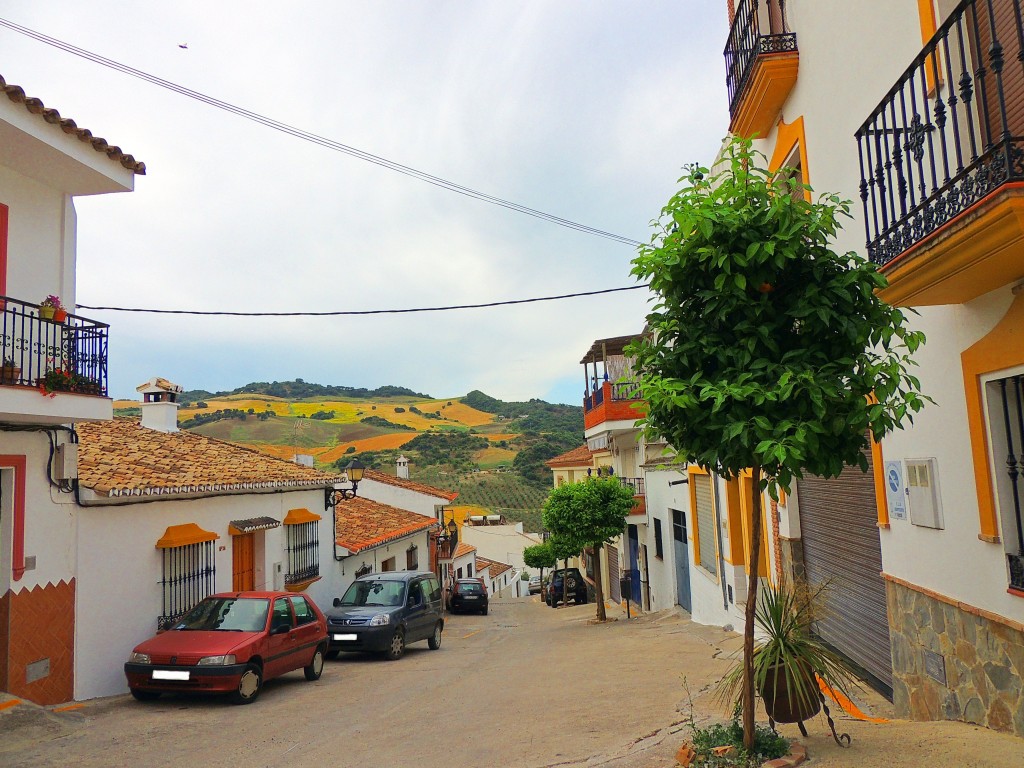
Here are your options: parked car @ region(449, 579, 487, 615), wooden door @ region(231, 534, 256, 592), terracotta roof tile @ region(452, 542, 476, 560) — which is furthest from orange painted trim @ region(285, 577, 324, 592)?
terracotta roof tile @ region(452, 542, 476, 560)

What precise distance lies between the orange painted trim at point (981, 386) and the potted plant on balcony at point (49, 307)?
9.93 metres

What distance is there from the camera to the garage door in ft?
26.2

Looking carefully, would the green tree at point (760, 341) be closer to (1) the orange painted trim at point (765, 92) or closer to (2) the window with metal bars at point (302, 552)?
(1) the orange painted trim at point (765, 92)

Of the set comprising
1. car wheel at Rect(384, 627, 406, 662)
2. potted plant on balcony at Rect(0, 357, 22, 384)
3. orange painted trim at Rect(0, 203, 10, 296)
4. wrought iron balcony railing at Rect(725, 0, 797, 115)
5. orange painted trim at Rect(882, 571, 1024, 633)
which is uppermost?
wrought iron balcony railing at Rect(725, 0, 797, 115)

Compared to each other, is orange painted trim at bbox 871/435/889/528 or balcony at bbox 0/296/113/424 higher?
balcony at bbox 0/296/113/424

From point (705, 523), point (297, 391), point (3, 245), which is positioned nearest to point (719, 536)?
point (705, 523)

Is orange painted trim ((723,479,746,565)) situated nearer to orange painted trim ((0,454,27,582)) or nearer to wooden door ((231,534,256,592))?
wooden door ((231,534,256,592))

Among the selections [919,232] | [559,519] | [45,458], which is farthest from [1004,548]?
[559,519]

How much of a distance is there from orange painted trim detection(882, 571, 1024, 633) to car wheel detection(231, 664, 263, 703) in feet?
25.6

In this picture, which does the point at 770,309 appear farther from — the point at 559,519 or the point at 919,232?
the point at 559,519

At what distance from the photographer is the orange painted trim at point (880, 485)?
23.8ft

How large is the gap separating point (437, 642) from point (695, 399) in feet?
46.5

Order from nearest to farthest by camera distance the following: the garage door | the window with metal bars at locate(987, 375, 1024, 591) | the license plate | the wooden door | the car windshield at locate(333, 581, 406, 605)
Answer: the window with metal bars at locate(987, 375, 1024, 591) → the garage door → the license plate → the wooden door → the car windshield at locate(333, 581, 406, 605)

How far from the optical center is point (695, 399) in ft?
14.8
